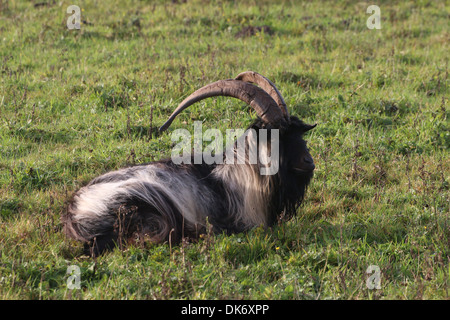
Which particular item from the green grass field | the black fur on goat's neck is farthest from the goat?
the green grass field

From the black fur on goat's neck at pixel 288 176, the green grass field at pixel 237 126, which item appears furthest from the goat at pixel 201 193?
the green grass field at pixel 237 126

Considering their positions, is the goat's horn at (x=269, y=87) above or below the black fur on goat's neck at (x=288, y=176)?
above

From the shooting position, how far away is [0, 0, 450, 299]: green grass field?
15.6 feet

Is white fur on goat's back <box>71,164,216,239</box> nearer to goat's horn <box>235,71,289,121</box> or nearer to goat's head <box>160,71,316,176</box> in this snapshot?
goat's head <box>160,71,316,176</box>

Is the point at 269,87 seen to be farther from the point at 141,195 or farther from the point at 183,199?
the point at 141,195

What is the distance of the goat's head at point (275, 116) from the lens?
5.36m

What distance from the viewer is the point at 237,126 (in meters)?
8.03

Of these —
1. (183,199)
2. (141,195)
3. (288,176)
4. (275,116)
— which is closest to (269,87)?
(275,116)

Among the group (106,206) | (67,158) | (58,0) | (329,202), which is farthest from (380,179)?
(58,0)

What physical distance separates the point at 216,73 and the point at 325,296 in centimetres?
577

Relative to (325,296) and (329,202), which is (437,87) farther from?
(325,296)

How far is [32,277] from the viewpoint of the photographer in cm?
474

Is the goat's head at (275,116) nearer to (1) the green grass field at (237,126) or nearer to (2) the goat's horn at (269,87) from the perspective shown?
(2) the goat's horn at (269,87)

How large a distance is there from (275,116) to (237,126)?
271 centimetres
